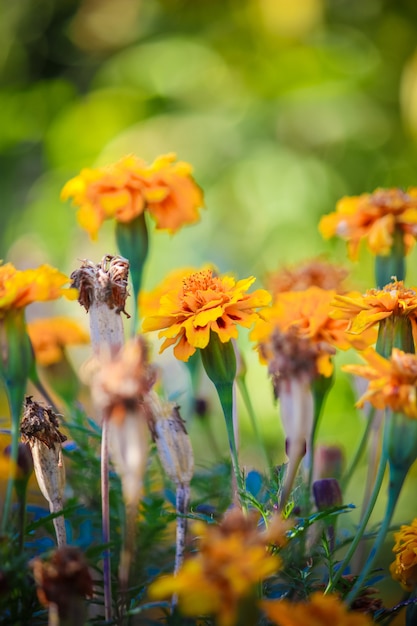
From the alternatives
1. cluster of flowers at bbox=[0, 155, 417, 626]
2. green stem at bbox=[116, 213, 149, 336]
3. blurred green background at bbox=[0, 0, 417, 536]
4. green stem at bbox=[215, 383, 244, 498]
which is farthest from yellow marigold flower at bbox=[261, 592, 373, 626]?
blurred green background at bbox=[0, 0, 417, 536]

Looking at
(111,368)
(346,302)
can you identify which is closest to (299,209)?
(346,302)

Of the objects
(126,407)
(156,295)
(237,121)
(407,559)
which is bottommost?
(407,559)

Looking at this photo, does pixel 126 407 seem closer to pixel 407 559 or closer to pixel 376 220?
pixel 407 559

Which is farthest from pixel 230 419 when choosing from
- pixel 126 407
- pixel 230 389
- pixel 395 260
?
pixel 395 260

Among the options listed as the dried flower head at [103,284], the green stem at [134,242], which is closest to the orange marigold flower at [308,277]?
the green stem at [134,242]

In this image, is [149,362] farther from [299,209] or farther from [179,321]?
[299,209]

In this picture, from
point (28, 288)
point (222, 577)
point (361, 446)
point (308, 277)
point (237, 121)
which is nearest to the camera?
point (222, 577)
